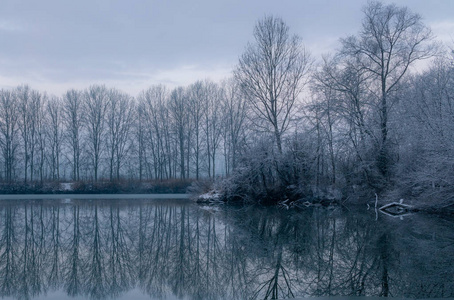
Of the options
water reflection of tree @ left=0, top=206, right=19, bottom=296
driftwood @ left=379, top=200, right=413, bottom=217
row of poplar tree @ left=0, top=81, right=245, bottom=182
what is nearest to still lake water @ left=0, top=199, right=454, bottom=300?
water reflection of tree @ left=0, top=206, right=19, bottom=296

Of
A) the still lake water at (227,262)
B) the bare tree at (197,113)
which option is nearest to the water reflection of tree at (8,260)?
the still lake water at (227,262)

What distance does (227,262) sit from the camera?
8.35 m

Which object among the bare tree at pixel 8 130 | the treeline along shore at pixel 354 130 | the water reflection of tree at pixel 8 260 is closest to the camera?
the water reflection of tree at pixel 8 260

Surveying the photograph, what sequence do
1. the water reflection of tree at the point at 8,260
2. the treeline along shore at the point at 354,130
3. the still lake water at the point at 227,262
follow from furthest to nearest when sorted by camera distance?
1. the treeline along shore at the point at 354,130
2. the water reflection of tree at the point at 8,260
3. the still lake water at the point at 227,262

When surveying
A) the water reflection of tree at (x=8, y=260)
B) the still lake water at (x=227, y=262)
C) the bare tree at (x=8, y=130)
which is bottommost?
the still lake water at (x=227, y=262)

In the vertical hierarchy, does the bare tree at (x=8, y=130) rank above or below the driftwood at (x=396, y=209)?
above

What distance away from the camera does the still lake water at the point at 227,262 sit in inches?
251

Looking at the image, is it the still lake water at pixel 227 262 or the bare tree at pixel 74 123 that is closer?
the still lake water at pixel 227 262

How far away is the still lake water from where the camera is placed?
636 cm

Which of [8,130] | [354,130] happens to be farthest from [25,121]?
[354,130]

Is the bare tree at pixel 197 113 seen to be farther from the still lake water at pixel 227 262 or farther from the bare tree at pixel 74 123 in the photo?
the still lake water at pixel 227 262

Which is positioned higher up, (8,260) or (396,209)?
(8,260)

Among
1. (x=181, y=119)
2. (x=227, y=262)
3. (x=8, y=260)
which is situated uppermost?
(x=181, y=119)

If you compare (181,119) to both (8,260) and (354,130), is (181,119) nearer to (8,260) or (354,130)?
(354,130)
